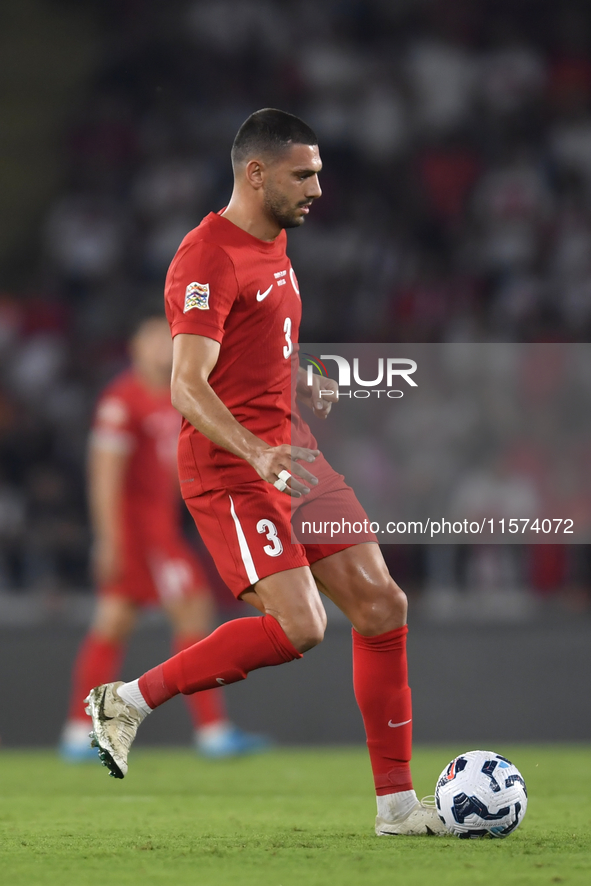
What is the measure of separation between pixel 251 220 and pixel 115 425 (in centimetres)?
313

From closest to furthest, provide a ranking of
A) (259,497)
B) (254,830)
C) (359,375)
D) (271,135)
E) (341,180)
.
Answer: (259,497) < (271,135) < (254,830) < (359,375) < (341,180)

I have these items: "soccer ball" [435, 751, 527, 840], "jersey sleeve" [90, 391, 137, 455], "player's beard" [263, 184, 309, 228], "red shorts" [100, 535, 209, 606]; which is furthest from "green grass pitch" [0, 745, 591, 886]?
"player's beard" [263, 184, 309, 228]

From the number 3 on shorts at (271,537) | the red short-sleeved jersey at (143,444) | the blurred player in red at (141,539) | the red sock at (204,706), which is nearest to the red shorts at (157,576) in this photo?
the blurred player in red at (141,539)

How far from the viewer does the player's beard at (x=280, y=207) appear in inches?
143

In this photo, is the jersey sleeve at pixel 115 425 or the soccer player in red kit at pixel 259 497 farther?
the jersey sleeve at pixel 115 425

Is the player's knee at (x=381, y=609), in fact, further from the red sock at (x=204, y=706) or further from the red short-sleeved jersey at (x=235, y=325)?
the red sock at (x=204, y=706)

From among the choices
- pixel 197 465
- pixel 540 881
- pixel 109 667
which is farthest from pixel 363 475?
pixel 540 881

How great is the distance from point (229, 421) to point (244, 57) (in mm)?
8707

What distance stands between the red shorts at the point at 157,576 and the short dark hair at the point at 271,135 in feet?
10.6

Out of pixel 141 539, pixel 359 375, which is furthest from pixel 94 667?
pixel 359 375

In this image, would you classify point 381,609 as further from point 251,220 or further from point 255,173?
point 255,173

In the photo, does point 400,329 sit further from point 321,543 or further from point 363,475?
point 321,543

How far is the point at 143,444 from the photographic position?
22.1 ft

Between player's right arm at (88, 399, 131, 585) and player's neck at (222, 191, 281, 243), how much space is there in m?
3.06
